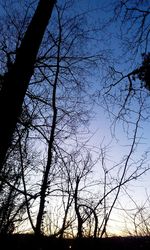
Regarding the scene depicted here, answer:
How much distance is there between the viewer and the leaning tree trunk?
125 inches

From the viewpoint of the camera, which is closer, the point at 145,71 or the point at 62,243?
the point at 62,243

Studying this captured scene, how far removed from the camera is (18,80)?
348 cm

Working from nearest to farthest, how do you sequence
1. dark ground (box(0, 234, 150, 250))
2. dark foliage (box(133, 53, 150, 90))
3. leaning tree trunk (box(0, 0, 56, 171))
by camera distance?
leaning tree trunk (box(0, 0, 56, 171)), dark ground (box(0, 234, 150, 250)), dark foliage (box(133, 53, 150, 90))

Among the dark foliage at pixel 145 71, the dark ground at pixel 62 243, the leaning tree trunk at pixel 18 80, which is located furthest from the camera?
the dark foliage at pixel 145 71

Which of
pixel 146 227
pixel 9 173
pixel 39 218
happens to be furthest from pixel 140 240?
pixel 9 173

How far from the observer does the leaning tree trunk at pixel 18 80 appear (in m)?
3.17

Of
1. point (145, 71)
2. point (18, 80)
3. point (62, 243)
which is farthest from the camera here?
point (145, 71)

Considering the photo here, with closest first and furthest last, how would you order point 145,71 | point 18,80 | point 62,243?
1. point 18,80
2. point 62,243
3. point 145,71

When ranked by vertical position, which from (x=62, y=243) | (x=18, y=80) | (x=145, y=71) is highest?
(x=145, y=71)

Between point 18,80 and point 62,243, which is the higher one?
point 18,80

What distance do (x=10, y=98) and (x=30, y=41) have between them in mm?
988

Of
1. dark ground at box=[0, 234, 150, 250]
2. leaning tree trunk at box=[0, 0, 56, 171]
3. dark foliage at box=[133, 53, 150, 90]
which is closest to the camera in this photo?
leaning tree trunk at box=[0, 0, 56, 171]

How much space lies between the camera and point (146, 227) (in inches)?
197

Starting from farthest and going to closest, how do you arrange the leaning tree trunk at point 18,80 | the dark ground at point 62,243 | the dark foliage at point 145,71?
the dark foliage at point 145,71
the dark ground at point 62,243
the leaning tree trunk at point 18,80
